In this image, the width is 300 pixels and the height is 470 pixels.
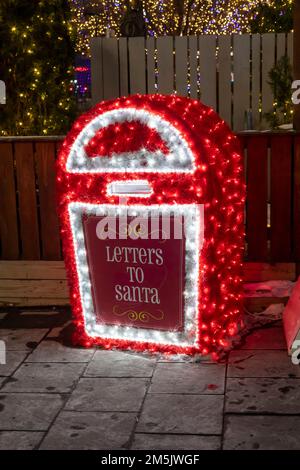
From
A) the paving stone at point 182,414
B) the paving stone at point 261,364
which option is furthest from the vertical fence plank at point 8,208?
the paving stone at point 182,414

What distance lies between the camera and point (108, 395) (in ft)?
14.9

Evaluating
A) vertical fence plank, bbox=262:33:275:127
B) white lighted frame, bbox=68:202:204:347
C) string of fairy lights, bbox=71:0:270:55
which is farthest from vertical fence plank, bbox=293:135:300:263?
string of fairy lights, bbox=71:0:270:55

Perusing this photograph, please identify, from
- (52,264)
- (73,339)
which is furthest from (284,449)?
(52,264)

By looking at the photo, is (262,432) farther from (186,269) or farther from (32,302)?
(32,302)

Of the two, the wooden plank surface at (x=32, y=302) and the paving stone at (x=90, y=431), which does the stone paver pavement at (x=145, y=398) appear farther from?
the wooden plank surface at (x=32, y=302)

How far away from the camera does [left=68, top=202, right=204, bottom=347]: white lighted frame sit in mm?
4875

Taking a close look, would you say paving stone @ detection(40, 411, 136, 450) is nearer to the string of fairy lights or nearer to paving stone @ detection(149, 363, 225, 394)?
paving stone @ detection(149, 363, 225, 394)

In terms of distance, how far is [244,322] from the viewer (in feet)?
19.2

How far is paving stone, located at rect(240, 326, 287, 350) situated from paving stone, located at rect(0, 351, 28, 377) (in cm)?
177

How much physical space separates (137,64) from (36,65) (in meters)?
4.23

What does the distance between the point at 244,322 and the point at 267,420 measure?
5.95 feet

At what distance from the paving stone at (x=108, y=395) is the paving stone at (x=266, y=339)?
1.07 meters

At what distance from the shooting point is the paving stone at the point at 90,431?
3.86 meters
